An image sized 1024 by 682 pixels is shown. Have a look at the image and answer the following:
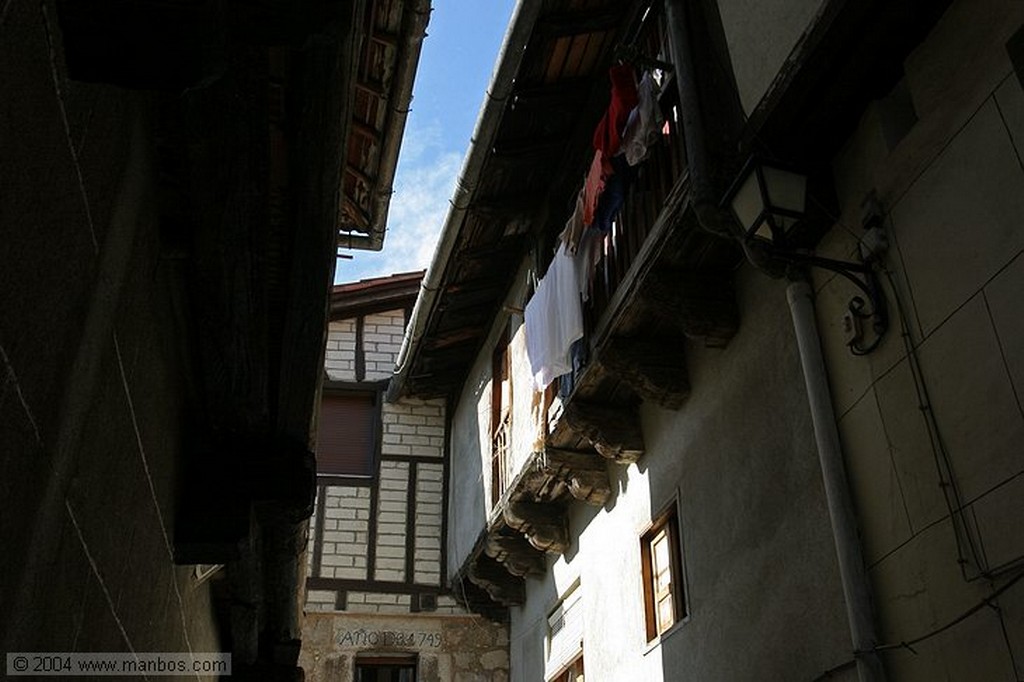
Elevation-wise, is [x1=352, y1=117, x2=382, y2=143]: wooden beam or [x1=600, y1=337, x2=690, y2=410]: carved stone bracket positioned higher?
[x1=352, y1=117, x2=382, y2=143]: wooden beam

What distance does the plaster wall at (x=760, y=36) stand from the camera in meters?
5.83

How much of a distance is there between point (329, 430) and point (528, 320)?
7357 mm

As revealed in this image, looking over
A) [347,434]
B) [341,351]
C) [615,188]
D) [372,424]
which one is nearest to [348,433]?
[347,434]

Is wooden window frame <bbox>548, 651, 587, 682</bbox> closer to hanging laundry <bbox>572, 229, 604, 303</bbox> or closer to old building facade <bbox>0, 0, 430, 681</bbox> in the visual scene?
hanging laundry <bbox>572, 229, 604, 303</bbox>

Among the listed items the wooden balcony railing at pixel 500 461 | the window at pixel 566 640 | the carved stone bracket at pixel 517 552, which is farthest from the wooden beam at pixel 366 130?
the carved stone bracket at pixel 517 552

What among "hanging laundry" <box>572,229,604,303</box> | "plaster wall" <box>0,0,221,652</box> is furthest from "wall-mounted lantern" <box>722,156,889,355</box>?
"plaster wall" <box>0,0,221,652</box>

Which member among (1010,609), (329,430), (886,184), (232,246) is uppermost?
(329,430)

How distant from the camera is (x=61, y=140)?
2141 millimetres

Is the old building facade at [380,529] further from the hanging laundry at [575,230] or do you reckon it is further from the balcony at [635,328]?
the hanging laundry at [575,230]

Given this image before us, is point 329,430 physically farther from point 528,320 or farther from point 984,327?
point 984,327

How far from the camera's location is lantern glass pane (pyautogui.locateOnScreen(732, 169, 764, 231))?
5773mm

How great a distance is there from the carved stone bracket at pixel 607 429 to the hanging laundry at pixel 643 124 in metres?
2.70

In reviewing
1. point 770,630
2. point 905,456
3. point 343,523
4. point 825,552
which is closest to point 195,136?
point 905,456

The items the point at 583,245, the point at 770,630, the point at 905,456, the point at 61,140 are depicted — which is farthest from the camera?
the point at 583,245
